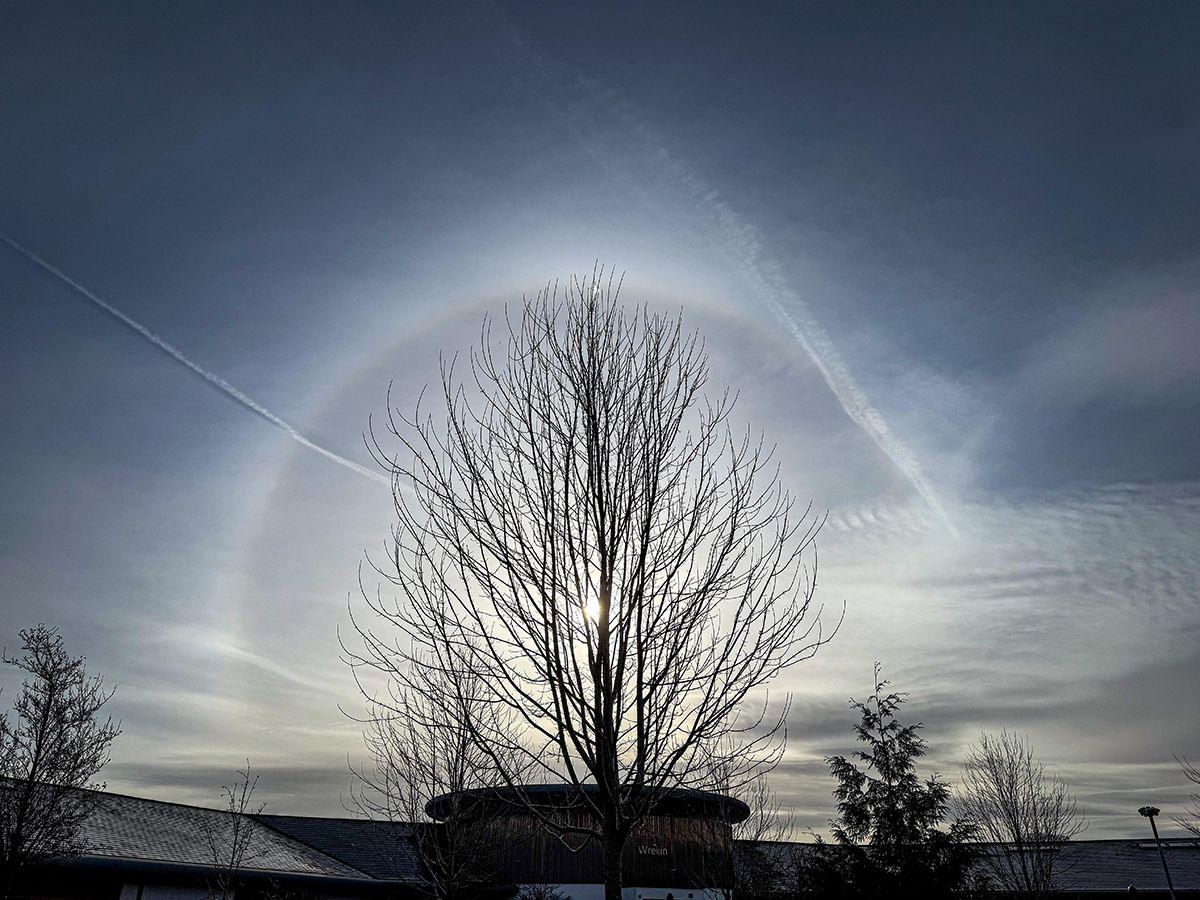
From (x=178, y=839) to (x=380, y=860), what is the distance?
9.46 metres

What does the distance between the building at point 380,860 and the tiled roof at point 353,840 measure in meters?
0.07

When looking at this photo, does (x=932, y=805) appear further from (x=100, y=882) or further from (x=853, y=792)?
(x=100, y=882)

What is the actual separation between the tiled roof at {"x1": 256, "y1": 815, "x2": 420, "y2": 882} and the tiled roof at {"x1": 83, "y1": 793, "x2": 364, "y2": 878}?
2.99 ft

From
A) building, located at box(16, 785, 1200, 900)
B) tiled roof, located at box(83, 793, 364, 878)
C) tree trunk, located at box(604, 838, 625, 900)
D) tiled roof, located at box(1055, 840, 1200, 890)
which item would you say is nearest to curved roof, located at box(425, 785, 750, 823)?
building, located at box(16, 785, 1200, 900)

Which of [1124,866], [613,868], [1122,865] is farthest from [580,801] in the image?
[1122,865]

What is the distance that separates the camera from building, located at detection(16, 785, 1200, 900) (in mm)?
22969

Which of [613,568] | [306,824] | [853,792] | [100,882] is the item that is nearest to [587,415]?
[613,568]

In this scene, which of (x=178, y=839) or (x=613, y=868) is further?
(x=178, y=839)

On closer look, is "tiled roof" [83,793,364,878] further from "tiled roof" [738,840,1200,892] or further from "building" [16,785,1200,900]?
"tiled roof" [738,840,1200,892]

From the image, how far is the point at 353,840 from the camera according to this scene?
3766cm

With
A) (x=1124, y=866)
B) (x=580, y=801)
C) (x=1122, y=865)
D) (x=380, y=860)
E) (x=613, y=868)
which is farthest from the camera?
(x=1122, y=865)

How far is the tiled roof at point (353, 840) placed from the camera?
3447cm

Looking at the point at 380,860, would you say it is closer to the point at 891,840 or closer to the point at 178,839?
the point at 178,839

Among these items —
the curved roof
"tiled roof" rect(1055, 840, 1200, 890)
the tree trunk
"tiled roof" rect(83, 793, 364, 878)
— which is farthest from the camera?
"tiled roof" rect(1055, 840, 1200, 890)
